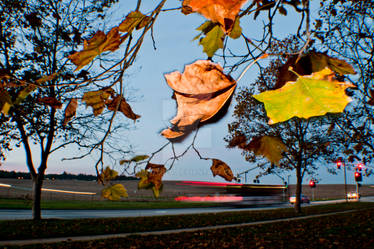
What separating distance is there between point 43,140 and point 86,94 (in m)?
12.7

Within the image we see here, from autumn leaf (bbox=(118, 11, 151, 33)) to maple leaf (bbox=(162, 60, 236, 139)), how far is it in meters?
0.18

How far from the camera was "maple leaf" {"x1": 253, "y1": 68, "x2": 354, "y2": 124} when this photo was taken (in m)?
0.34

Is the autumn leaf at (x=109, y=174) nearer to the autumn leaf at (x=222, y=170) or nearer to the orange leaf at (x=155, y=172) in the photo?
the orange leaf at (x=155, y=172)

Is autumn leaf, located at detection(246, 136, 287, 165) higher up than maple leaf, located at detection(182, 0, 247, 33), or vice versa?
maple leaf, located at detection(182, 0, 247, 33)

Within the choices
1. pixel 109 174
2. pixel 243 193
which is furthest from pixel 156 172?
pixel 243 193

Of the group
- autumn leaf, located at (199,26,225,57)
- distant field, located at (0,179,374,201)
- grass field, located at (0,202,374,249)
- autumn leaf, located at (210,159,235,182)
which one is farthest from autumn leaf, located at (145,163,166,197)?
distant field, located at (0,179,374,201)

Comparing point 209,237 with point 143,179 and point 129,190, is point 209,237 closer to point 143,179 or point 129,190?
point 143,179

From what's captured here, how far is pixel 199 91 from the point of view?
0.52 meters

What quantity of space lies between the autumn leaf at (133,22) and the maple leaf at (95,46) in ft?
0.07

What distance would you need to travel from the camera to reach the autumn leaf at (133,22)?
627 mm

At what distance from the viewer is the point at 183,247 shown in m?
7.43

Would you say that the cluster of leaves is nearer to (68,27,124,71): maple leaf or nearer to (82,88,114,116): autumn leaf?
(82,88,114,116): autumn leaf

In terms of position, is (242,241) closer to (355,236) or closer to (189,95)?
(355,236)

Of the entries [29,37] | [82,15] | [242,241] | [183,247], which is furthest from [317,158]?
[29,37]
